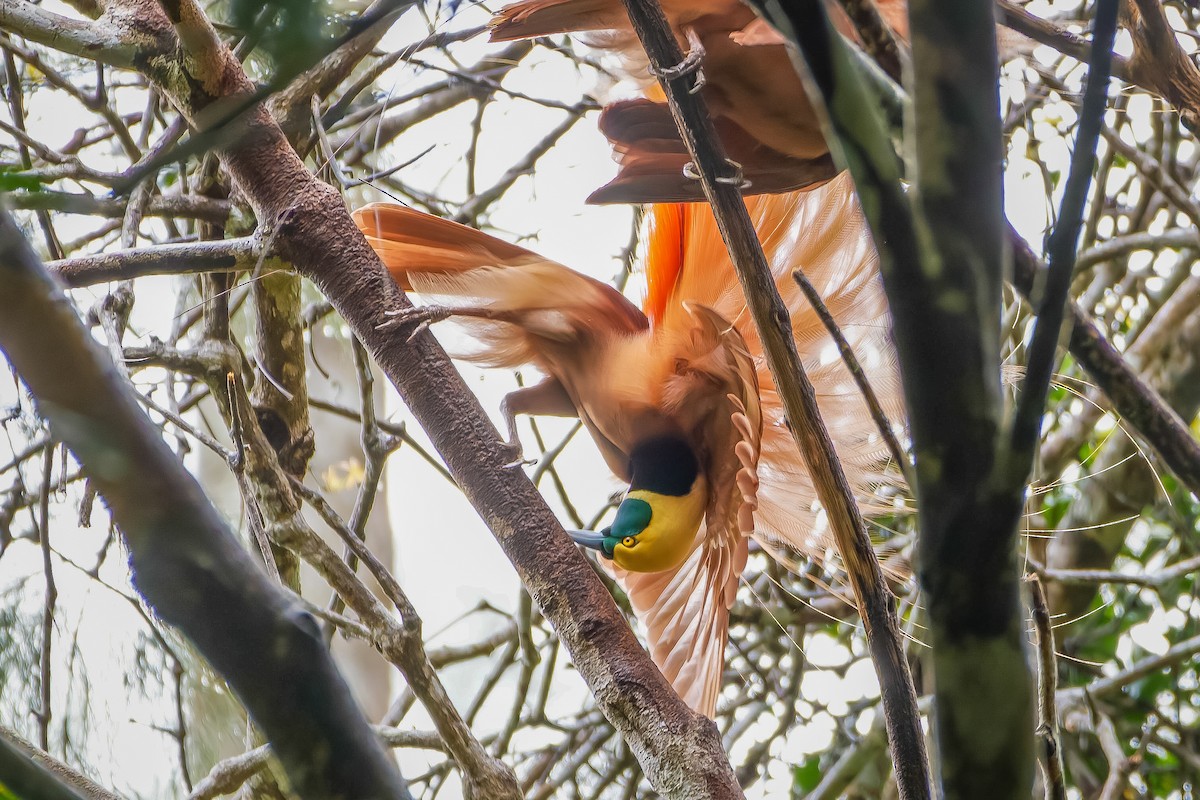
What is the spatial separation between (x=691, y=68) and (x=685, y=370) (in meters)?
0.83

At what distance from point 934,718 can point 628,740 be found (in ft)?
2.79

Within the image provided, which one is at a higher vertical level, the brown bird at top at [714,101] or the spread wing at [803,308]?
the brown bird at top at [714,101]

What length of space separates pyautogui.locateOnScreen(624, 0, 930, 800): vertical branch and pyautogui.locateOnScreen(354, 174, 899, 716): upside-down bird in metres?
0.75

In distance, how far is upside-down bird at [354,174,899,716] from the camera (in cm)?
195

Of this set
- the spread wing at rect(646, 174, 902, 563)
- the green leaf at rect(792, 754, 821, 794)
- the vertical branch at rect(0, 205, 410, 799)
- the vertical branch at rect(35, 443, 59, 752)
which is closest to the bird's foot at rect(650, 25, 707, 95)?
the spread wing at rect(646, 174, 902, 563)

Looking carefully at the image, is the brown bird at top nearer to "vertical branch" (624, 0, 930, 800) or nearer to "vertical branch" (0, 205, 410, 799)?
"vertical branch" (624, 0, 930, 800)

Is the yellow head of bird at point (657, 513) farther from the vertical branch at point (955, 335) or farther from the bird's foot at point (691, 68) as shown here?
the vertical branch at point (955, 335)

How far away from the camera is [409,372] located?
59.1 inches

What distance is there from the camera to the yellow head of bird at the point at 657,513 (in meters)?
1.97

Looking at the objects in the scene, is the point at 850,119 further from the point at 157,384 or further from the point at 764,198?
the point at 157,384

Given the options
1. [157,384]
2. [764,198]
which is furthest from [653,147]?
[157,384]

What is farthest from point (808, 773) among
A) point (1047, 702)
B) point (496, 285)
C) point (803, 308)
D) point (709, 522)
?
point (1047, 702)

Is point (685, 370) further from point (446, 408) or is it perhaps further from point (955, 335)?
point (955, 335)

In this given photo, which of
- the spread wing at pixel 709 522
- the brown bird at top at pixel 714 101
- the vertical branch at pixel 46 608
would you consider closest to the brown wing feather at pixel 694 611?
the spread wing at pixel 709 522
